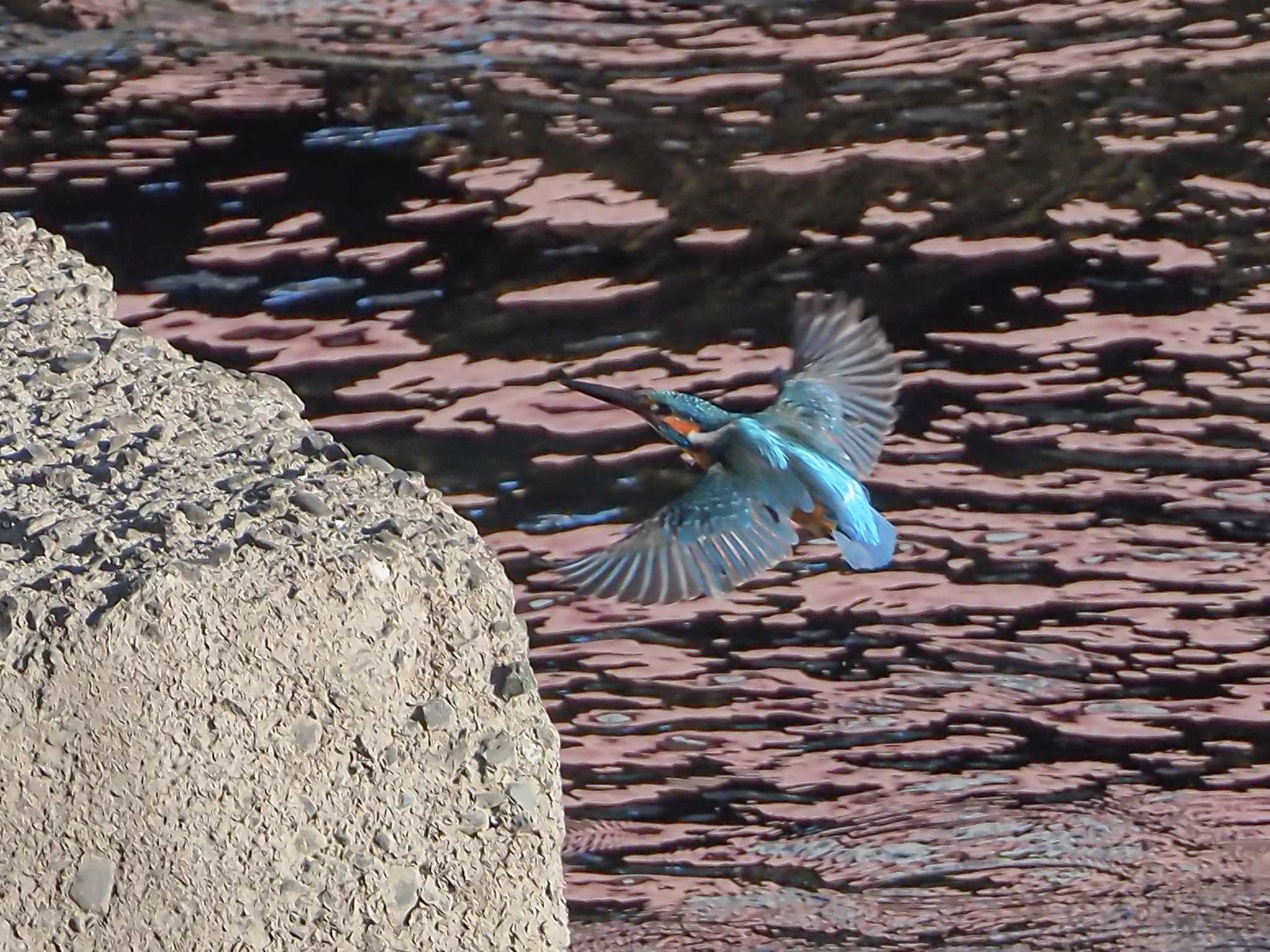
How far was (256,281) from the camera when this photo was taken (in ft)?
11.0

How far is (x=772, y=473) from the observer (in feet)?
6.61

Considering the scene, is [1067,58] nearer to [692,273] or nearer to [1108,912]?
[692,273]

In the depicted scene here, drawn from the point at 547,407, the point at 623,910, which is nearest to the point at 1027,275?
the point at 547,407

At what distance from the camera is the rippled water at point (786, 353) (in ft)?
8.16

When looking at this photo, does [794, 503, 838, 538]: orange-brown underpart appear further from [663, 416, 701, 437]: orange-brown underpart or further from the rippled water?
the rippled water

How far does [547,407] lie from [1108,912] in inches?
50.1

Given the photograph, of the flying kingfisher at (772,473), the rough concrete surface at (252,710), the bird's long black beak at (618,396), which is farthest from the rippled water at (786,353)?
the rough concrete surface at (252,710)

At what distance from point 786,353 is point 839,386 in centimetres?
101

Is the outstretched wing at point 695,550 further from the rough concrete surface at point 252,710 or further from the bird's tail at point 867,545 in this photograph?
the rough concrete surface at point 252,710

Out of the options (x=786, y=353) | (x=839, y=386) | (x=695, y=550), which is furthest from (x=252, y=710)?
(x=786, y=353)

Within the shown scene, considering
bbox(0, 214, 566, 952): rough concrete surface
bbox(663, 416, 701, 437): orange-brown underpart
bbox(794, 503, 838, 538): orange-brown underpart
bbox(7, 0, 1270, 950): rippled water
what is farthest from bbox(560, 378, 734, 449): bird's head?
bbox(0, 214, 566, 952): rough concrete surface

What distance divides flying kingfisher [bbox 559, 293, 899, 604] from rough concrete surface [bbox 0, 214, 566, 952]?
57 centimetres

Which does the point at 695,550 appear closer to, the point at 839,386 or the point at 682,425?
the point at 682,425

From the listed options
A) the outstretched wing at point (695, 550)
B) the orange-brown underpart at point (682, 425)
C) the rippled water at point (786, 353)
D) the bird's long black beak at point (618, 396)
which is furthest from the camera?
the rippled water at point (786, 353)
